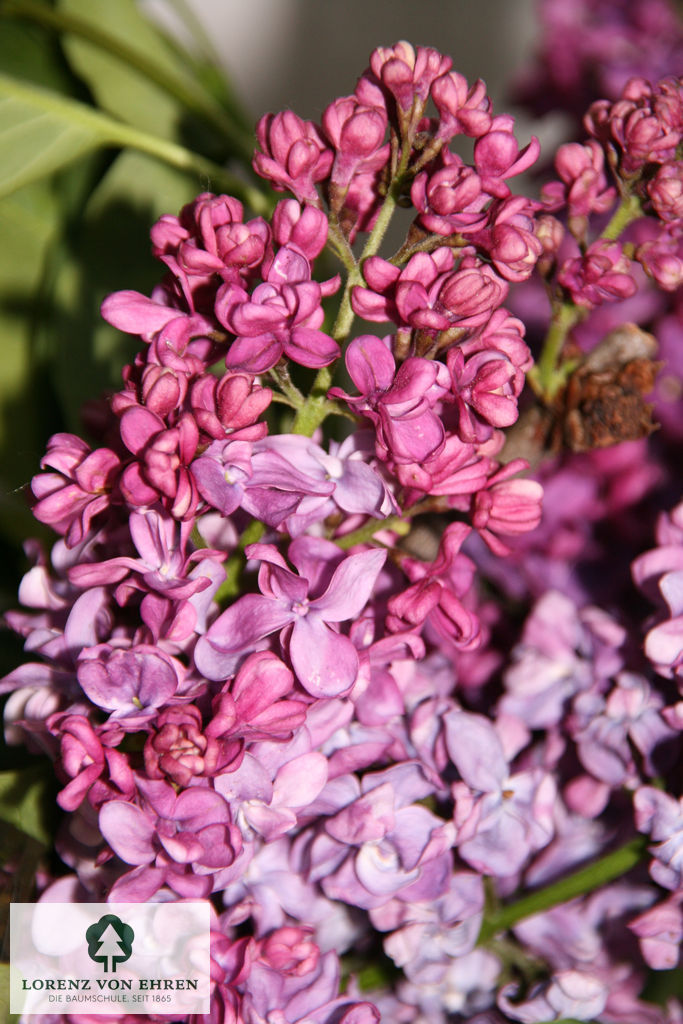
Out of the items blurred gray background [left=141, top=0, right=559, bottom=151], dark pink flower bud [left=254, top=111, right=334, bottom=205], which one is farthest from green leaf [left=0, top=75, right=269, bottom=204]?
blurred gray background [left=141, top=0, right=559, bottom=151]

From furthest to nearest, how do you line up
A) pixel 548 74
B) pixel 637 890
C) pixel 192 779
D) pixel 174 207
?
1. pixel 548 74
2. pixel 174 207
3. pixel 637 890
4. pixel 192 779

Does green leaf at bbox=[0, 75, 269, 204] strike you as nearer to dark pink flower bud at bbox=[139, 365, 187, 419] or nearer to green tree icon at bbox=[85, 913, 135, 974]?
dark pink flower bud at bbox=[139, 365, 187, 419]

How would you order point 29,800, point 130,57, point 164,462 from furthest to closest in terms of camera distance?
point 130,57, point 29,800, point 164,462

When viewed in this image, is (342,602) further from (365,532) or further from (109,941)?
(109,941)

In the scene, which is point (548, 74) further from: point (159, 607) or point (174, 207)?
point (159, 607)

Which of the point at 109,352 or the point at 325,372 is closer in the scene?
the point at 325,372

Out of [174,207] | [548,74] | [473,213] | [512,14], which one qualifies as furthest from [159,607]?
[512,14]

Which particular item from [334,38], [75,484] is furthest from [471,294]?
[334,38]
